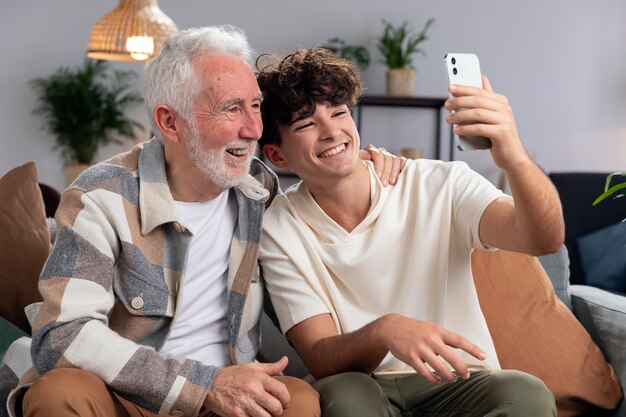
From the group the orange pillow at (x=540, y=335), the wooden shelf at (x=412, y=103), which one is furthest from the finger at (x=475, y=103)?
the wooden shelf at (x=412, y=103)

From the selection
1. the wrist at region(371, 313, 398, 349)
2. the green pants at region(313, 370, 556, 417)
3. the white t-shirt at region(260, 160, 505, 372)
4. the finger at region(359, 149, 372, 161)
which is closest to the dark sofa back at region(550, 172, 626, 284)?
the finger at region(359, 149, 372, 161)

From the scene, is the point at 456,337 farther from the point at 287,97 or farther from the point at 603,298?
the point at 603,298

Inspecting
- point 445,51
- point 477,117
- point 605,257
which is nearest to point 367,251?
point 477,117

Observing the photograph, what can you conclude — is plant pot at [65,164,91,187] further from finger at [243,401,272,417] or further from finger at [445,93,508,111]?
finger at [445,93,508,111]

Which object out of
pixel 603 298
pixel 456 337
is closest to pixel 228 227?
pixel 456 337

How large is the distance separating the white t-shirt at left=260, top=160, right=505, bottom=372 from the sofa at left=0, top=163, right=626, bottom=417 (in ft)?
1.10

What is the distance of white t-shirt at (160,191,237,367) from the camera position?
6.09 ft

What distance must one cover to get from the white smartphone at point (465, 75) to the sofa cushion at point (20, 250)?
1.22 meters

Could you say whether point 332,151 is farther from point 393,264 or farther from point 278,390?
point 278,390

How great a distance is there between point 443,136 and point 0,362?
15.7 feet

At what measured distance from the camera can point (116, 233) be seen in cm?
175

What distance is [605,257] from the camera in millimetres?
Answer: 4105

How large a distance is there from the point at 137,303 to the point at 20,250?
0.66 m

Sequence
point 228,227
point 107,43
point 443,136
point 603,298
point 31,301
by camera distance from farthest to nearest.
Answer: point 443,136 → point 107,43 → point 603,298 → point 31,301 → point 228,227
